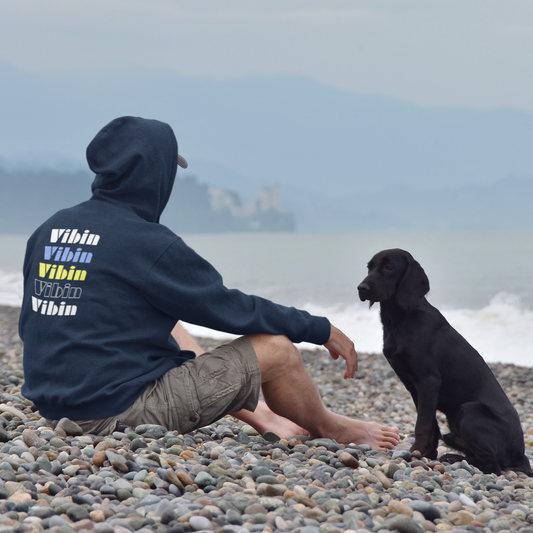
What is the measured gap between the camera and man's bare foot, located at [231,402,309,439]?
3787 mm

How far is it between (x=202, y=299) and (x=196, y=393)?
530 millimetres

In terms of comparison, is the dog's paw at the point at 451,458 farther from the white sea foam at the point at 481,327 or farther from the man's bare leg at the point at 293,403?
the white sea foam at the point at 481,327

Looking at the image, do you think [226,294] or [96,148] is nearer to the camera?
[226,294]

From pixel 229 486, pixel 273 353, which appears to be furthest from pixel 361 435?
pixel 229 486

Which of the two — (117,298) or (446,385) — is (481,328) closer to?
(446,385)

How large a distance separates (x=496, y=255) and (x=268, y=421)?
36.4m

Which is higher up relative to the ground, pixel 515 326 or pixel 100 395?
pixel 515 326

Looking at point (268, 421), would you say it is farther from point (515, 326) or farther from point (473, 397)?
point (515, 326)

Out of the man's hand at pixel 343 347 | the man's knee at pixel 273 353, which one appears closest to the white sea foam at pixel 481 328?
the man's hand at pixel 343 347

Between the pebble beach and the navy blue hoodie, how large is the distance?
27 cm

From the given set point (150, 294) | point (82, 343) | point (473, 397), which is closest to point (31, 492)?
point (82, 343)

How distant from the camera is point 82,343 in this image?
9.82 ft

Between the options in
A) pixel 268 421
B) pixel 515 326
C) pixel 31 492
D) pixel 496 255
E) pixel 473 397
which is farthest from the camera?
pixel 496 255

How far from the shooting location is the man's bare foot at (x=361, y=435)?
369cm
